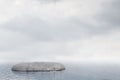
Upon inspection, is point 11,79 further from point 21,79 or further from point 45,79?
point 45,79

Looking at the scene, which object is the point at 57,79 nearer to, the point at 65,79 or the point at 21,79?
the point at 65,79

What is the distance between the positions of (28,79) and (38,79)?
6.79m

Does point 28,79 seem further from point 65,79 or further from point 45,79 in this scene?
point 65,79

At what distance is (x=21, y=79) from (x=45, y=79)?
16391 mm

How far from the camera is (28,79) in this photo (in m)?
173

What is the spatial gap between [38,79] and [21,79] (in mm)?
11632

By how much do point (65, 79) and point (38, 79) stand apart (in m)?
18.5

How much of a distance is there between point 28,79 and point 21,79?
490cm

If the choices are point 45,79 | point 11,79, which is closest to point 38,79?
point 45,79

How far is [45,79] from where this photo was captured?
574 feet

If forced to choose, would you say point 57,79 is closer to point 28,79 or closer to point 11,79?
point 28,79

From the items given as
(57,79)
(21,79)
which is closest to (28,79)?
(21,79)

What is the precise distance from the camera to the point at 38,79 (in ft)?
568

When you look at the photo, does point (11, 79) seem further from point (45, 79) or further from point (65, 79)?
point (65, 79)
